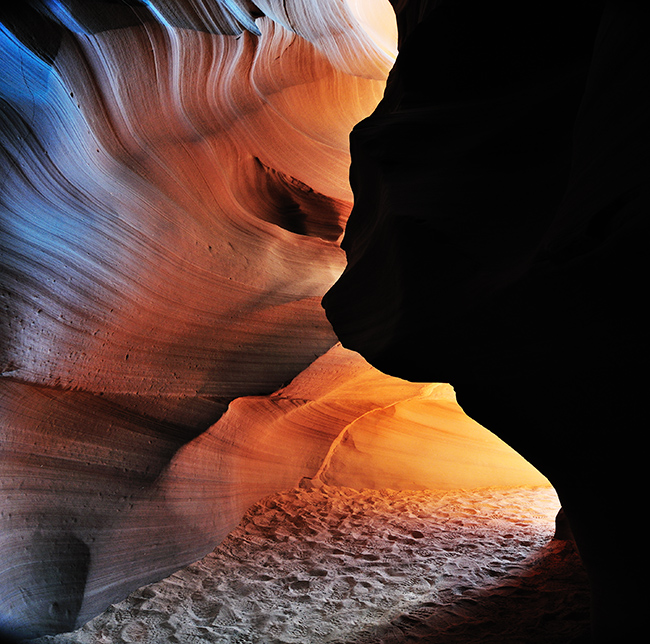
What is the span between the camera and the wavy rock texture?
9.43 feet

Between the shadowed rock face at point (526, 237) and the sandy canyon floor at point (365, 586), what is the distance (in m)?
0.95

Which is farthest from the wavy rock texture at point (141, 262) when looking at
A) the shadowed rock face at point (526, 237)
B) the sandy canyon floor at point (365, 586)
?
the shadowed rock face at point (526, 237)

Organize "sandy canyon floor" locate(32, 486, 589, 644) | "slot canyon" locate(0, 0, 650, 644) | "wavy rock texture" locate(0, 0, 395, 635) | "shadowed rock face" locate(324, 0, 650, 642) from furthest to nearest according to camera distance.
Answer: "wavy rock texture" locate(0, 0, 395, 635), "sandy canyon floor" locate(32, 486, 589, 644), "slot canyon" locate(0, 0, 650, 644), "shadowed rock face" locate(324, 0, 650, 642)

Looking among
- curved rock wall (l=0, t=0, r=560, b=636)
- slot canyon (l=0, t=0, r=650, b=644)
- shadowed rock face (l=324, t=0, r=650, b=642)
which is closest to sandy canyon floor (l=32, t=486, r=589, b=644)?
slot canyon (l=0, t=0, r=650, b=644)

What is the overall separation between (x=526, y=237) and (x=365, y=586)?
241 cm

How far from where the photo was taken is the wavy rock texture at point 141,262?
2873mm

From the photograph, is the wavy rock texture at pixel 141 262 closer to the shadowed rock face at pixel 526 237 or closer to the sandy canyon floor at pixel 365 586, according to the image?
the sandy canyon floor at pixel 365 586

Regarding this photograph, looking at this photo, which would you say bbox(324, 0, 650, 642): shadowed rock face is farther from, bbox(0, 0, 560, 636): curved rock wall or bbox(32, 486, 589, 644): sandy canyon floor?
bbox(0, 0, 560, 636): curved rock wall

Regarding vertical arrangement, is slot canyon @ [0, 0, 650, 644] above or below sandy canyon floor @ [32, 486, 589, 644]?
above

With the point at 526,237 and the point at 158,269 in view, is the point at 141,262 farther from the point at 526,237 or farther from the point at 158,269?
the point at 526,237

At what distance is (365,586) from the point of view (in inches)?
124

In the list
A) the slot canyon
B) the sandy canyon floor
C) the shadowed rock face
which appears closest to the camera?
the shadowed rock face

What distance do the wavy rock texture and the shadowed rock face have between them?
1.38m

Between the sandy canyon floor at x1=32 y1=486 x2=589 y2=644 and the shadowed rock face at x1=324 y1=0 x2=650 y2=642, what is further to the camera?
the sandy canyon floor at x1=32 y1=486 x2=589 y2=644
